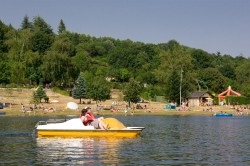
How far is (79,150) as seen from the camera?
31.0 meters

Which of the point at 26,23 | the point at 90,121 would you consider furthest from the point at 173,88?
the point at 26,23

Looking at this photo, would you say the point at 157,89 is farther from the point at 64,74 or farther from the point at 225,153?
the point at 225,153

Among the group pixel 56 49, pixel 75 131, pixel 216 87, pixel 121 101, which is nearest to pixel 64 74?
pixel 56 49

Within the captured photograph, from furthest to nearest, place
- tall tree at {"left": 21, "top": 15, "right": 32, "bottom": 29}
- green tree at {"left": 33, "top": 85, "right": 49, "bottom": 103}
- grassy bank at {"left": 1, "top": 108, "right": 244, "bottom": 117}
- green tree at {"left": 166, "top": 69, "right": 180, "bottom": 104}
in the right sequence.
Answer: tall tree at {"left": 21, "top": 15, "right": 32, "bottom": 29} < green tree at {"left": 166, "top": 69, "right": 180, "bottom": 104} < green tree at {"left": 33, "top": 85, "right": 49, "bottom": 103} < grassy bank at {"left": 1, "top": 108, "right": 244, "bottom": 117}

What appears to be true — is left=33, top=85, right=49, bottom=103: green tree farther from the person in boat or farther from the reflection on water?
the reflection on water

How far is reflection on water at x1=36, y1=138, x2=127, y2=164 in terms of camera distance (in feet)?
88.0

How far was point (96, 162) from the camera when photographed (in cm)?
2564

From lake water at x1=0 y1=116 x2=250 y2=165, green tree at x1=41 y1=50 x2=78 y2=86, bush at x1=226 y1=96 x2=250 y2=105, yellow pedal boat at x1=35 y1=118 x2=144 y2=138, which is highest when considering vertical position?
green tree at x1=41 y1=50 x2=78 y2=86

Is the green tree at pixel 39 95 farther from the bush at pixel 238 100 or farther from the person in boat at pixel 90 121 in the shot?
the person in boat at pixel 90 121

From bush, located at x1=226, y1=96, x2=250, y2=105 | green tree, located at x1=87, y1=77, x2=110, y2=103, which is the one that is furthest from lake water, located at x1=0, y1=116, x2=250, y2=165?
bush, located at x1=226, y1=96, x2=250, y2=105

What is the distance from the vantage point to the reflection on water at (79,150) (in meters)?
26.8

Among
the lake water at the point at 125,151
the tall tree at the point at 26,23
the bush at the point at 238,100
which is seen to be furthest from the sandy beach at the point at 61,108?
the tall tree at the point at 26,23

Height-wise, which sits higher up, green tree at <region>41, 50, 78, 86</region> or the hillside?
green tree at <region>41, 50, 78, 86</region>

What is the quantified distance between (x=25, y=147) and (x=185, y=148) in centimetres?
1072
